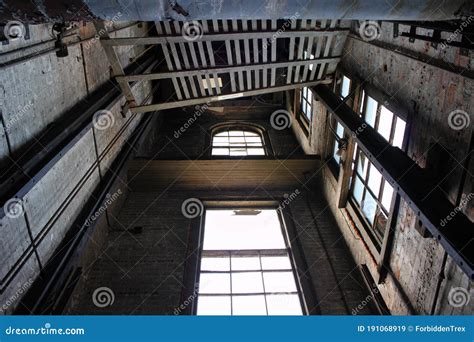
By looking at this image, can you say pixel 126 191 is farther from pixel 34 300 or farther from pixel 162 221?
pixel 34 300

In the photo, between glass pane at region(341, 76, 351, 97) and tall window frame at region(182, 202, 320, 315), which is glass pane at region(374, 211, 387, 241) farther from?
glass pane at region(341, 76, 351, 97)

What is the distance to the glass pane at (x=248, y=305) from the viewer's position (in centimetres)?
503

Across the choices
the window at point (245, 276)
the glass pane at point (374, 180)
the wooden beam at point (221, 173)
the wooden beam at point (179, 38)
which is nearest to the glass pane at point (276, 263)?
the window at point (245, 276)

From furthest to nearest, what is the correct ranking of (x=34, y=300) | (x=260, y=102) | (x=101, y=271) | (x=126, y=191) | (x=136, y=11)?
(x=260, y=102), (x=126, y=191), (x=101, y=271), (x=34, y=300), (x=136, y=11)

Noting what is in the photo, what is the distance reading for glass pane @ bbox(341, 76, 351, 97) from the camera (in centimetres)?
603

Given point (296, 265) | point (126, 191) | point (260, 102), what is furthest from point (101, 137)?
point (260, 102)

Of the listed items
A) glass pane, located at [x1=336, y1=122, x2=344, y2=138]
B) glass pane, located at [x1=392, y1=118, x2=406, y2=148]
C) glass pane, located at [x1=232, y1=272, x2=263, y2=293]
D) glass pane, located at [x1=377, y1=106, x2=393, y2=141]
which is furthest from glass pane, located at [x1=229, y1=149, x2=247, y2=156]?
glass pane, located at [x1=392, y1=118, x2=406, y2=148]

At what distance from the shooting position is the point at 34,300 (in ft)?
11.9

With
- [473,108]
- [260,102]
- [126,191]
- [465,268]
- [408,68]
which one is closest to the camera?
[465,268]

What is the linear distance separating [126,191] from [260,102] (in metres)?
6.10

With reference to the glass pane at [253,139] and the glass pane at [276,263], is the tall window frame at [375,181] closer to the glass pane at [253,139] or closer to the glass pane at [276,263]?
the glass pane at [276,263]

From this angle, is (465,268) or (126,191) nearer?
(465,268)

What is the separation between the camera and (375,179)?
16.5ft

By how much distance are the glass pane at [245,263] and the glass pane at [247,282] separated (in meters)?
0.13
